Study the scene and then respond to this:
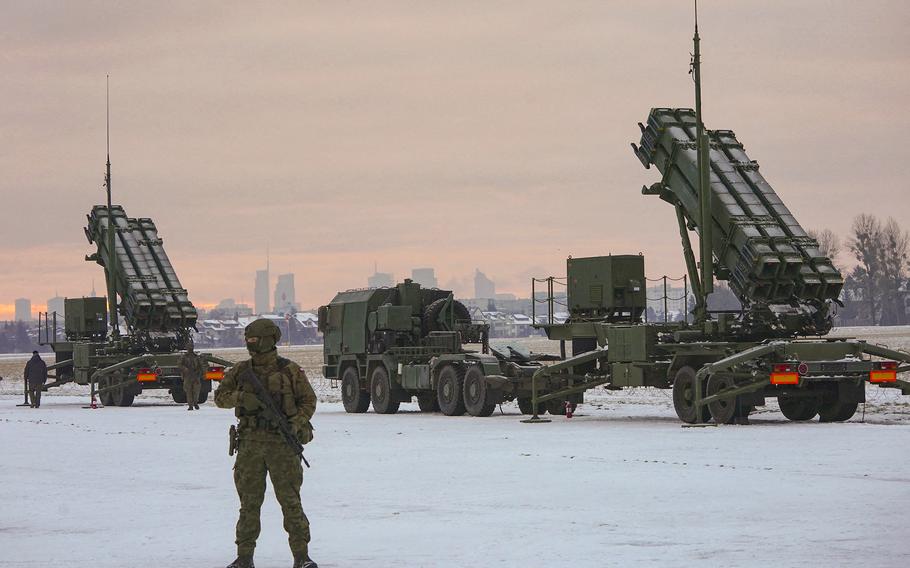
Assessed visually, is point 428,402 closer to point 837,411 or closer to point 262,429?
point 837,411

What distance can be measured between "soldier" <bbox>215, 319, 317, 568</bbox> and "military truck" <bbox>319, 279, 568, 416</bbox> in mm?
20174

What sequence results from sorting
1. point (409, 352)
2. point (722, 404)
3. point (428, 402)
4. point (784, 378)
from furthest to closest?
point (428, 402)
point (409, 352)
point (722, 404)
point (784, 378)

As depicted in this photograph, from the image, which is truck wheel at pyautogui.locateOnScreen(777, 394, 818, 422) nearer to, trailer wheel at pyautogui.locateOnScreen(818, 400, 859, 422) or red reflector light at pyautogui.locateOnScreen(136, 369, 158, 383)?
trailer wheel at pyautogui.locateOnScreen(818, 400, 859, 422)

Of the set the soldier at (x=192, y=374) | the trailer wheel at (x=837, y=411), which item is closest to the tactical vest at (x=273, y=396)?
the trailer wheel at (x=837, y=411)

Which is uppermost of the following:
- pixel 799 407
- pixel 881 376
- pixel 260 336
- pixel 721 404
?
pixel 260 336

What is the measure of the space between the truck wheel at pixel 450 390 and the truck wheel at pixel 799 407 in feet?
22.4

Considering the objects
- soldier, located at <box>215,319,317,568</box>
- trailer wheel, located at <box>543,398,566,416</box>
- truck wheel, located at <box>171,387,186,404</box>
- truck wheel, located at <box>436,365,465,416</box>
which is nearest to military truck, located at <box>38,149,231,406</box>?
truck wheel, located at <box>171,387,186,404</box>

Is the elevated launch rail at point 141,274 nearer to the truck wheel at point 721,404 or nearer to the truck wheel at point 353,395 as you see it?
the truck wheel at point 353,395

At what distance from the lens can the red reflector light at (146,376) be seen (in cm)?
3966

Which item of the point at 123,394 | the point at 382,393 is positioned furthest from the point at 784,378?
the point at 123,394

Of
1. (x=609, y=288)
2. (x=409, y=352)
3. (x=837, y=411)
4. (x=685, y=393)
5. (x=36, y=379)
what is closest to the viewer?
(x=837, y=411)

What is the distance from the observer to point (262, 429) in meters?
11.1

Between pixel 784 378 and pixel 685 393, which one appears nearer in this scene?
pixel 784 378

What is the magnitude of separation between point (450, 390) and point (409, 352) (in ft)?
8.49
